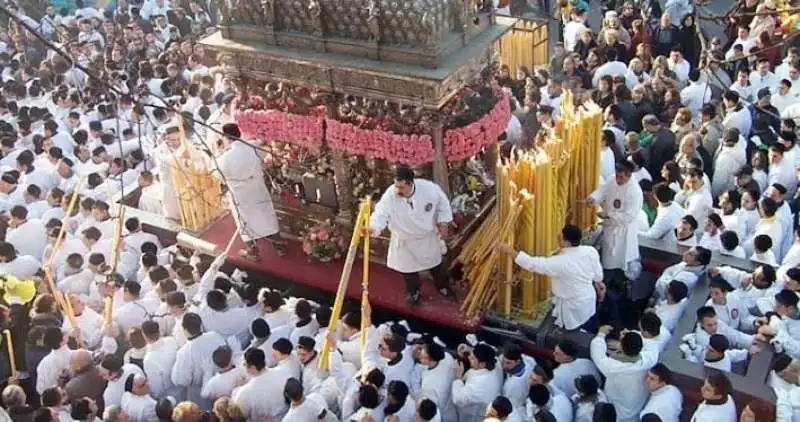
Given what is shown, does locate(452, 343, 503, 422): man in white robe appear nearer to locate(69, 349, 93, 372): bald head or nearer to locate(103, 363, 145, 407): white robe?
locate(103, 363, 145, 407): white robe

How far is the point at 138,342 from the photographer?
8039mm

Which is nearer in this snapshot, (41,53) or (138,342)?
(138,342)

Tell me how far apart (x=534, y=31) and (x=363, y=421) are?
26.2 ft

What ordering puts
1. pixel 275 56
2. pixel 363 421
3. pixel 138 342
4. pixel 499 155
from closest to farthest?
pixel 363 421, pixel 138 342, pixel 275 56, pixel 499 155

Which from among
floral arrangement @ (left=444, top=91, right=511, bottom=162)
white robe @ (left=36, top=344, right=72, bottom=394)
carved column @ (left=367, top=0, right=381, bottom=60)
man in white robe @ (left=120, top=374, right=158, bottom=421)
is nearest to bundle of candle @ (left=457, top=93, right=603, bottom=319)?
floral arrangement @ (left=444, top=91, right=511, bottom=162)

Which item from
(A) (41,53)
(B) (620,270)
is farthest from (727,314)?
(A) (41,53)

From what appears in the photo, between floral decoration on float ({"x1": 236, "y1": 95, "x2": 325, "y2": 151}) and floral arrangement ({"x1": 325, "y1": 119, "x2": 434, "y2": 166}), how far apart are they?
5.8 inches

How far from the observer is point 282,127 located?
9.37 meters

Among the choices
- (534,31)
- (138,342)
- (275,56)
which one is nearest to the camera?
(138,342)

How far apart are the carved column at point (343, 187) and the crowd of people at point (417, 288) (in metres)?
0.79

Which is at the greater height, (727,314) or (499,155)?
(499,155)

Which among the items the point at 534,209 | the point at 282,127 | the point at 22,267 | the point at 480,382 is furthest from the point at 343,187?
the point at 22,267

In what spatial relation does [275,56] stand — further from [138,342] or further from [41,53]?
[41,53]

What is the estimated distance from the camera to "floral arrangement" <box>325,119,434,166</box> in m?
8.66
